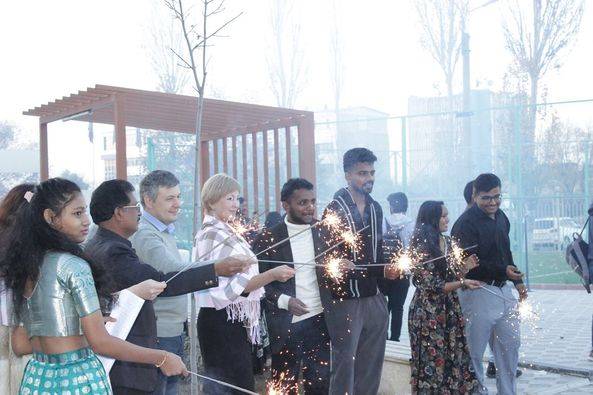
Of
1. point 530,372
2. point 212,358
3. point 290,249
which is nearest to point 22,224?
point 212,358

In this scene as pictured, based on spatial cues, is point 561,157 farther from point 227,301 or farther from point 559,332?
point 227,301

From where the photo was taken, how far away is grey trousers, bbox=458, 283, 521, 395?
6074 mm

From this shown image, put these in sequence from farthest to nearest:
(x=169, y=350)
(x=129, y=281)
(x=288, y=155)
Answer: (x=288, y=155)
(x=169, y=350)
(x=129, y=281)

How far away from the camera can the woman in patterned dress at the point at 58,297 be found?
3.10m

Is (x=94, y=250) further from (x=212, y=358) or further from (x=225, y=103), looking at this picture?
(x=225, y=103)

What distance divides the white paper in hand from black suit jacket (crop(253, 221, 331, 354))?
5.73 ft

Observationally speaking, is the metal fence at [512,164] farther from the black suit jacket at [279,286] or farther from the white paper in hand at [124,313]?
the white paper in hand at [124,313]

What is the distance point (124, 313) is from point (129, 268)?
9.4 inches

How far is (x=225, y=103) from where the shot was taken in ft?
29.3

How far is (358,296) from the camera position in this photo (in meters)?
5.37

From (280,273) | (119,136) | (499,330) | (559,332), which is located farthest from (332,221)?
(559,332)

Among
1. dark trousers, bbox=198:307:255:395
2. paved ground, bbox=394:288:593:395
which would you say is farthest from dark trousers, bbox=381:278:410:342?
dark trousers, bbox=198:307:255:395

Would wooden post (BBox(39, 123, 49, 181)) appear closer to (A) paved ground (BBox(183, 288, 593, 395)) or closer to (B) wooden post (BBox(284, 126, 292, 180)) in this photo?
(B) wooden post (BBox(284, 126, 292, 180))

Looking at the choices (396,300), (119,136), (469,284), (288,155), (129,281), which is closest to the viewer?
(129,281)
